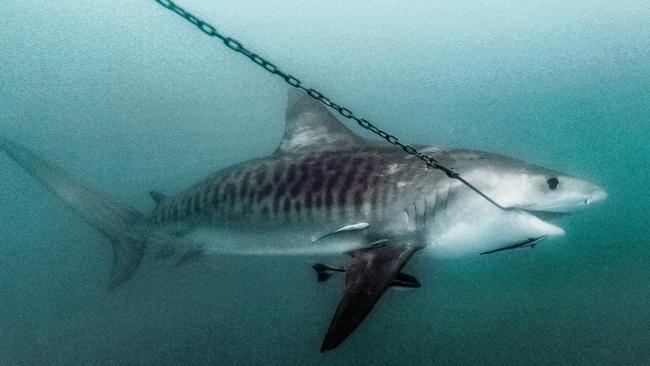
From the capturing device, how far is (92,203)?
7.08 m

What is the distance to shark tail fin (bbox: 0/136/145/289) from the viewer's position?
699cm

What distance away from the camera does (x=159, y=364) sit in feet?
26.9

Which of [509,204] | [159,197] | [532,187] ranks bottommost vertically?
[159,197]

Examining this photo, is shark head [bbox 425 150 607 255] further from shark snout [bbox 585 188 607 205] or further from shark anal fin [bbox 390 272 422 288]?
shark anal fin [bbox 390 272 422 288]

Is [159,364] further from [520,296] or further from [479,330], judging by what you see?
[520,296]

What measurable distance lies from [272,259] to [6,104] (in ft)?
376

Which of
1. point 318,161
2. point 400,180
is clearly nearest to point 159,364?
point 318,161

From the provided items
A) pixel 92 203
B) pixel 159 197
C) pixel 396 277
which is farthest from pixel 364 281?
pixel 92 203

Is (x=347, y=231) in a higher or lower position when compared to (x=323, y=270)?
higher

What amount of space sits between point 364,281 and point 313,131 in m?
2.52

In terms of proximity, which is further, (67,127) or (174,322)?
(67,127)

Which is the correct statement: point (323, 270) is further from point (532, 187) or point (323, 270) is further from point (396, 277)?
point (532, 187)

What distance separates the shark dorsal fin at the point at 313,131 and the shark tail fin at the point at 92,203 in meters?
2.50

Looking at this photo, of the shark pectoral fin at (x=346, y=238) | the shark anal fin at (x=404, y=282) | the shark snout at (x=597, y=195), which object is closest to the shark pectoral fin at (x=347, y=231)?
the shark pectoral fin at (x=346, y=238)
